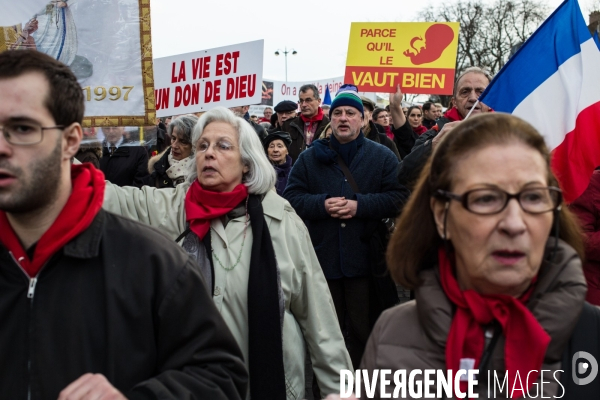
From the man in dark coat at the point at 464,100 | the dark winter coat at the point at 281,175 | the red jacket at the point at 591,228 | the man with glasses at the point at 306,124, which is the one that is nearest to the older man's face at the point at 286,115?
the man with glasses at the point at 306,124

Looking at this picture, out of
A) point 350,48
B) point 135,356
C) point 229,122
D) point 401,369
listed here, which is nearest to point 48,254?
Result: point 135,356

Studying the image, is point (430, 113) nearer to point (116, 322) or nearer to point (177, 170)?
point (177, 170)

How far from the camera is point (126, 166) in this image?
6613mm

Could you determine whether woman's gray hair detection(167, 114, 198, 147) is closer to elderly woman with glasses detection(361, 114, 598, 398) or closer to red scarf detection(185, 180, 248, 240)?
red scarf detection(185, 180, 248, 240)

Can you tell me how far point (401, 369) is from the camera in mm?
1878

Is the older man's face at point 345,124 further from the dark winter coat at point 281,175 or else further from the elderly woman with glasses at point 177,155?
the dark winter coat at point 281,175

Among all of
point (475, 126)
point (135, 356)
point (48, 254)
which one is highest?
point (475, 126)

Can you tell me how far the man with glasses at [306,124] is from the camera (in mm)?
7914

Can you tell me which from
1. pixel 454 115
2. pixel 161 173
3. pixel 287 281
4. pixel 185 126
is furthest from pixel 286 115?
pixel 287 281

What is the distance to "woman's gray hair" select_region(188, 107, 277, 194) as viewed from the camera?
3.60m

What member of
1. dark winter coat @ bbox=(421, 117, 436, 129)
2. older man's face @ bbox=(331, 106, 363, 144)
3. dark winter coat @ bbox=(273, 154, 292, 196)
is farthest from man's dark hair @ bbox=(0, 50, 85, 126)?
dark winter coat @ bbox=(421, 117, 436, 129)

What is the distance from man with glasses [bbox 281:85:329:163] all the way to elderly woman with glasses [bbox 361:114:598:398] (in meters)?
6.02

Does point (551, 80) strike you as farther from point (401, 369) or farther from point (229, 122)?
point (401, 369)

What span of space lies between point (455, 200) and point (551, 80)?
234 cm
